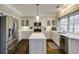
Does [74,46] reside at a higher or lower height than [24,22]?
lower

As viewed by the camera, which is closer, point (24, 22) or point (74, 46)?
point (74, 46)

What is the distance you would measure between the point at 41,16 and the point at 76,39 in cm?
748

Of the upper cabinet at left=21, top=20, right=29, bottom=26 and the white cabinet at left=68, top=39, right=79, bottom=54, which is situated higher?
the upper cabinet at left=21, top=20, right=29, bottom=26

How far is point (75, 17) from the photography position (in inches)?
248

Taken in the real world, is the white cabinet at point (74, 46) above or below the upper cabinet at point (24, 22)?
below

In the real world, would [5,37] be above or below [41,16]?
below

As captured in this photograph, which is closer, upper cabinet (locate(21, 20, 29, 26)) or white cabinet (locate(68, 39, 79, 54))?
white cabinet (locate(68, 39, 79, 54))

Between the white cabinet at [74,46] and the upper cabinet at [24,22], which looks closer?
the white cabinet at [74,46]

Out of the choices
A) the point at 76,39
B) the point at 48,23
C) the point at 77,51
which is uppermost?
the point at 48,23

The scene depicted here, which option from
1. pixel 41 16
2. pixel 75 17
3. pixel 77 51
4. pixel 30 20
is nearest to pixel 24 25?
pixel 30 20

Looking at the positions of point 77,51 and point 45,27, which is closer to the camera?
point 77,51
